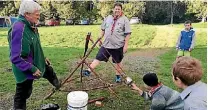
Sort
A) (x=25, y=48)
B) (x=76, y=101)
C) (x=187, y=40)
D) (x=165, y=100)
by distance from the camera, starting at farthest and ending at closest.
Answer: (x=187, y=40) → (x=25, y=48) → (x=76, y=101) → (x=165, y=100)

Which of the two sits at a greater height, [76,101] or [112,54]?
[76,101]

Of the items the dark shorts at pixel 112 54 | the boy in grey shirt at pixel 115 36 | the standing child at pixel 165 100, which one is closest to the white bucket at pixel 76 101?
the standing child at pixel 165 100

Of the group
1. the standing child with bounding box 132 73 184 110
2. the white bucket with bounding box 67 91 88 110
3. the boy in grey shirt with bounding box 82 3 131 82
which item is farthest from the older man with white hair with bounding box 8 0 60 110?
the boy in grey shirt with bounding box 82 3 131 82

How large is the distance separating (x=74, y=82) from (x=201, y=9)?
33.8 m

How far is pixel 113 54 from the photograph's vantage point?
6590 mm

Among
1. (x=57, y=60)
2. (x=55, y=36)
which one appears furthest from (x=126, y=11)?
(x=57, y=60)

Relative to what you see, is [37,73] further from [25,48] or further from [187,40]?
[187,40]

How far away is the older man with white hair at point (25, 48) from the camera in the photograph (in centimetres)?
411

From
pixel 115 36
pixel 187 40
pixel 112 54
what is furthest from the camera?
pixel 187 40

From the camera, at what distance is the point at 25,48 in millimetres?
4164

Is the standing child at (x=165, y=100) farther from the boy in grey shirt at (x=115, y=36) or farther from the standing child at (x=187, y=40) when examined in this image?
the standing child at (x=187, y=40)

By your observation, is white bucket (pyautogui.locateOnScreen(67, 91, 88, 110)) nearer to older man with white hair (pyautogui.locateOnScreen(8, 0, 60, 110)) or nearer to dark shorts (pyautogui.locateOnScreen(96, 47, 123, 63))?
older man with white hair (pyautogui.locateOnScreen(8, 0, 60, 110))

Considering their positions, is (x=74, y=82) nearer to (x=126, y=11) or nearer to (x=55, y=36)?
(x=55, y=36)

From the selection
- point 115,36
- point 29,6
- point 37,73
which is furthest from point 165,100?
point 115,36
